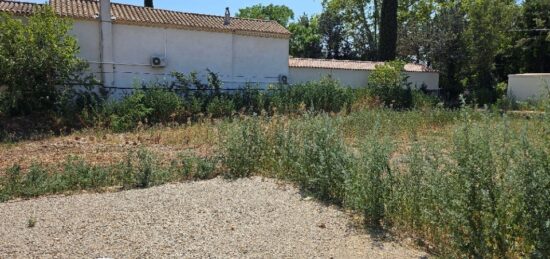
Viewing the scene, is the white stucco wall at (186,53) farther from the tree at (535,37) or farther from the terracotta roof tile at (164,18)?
the tree at (535,37)

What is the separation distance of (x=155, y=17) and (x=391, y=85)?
978cm

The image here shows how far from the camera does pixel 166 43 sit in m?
17.3

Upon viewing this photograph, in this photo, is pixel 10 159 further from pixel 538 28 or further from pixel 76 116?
pixel 538 28

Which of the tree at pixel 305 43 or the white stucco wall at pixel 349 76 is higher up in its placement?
the tree at pixel 305 43

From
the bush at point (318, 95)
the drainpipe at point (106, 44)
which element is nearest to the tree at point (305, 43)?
the bush at point (318, 95)

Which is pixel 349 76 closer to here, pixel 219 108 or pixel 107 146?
pixel 219 108

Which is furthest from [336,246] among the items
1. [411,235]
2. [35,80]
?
[35,80]

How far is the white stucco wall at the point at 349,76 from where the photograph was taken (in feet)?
68.4

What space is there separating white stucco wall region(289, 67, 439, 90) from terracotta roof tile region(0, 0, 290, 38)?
6.18ft

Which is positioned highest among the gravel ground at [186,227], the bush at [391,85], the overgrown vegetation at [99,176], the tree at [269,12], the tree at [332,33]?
the tree at [269,12]

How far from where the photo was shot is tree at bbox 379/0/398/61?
23.9 metres

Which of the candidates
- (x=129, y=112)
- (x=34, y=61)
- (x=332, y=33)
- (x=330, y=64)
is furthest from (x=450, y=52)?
(x=34, y=61)

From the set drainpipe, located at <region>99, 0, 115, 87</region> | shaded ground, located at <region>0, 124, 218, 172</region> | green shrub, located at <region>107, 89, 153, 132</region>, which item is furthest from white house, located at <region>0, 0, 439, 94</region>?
shaded ground, located at <region>0, 124, 218, 172</region>

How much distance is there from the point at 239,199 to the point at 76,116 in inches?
365
